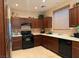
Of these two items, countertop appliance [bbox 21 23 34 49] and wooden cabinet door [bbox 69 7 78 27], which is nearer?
wooden cabinet door [bbox 69 7 78 27]

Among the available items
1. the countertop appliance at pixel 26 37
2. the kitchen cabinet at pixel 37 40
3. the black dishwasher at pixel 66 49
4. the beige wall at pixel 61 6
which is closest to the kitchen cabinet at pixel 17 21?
the countertop appliance at pixel 26 37

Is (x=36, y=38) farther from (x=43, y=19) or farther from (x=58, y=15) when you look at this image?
(x=58, y=15)

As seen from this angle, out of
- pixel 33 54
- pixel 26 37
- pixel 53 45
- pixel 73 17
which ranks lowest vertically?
pixel 33 54

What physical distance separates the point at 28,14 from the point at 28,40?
2.04 metres

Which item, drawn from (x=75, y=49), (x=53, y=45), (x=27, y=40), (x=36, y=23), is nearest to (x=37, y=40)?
(x=27, y=40)

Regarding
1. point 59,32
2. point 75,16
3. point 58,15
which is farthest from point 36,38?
point 75,16

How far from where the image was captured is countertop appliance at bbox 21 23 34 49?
5.53m

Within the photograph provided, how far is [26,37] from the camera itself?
5.61 m

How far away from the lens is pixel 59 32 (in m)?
5.36

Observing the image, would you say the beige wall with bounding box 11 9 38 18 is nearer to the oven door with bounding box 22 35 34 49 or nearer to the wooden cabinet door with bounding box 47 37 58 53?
the oven door with bounding box 22 35 34 49

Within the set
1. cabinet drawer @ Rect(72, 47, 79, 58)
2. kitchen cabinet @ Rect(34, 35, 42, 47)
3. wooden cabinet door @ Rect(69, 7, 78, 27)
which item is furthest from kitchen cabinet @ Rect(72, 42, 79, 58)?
kitchen cabinet @ Rect(34, 35, 42, 47)

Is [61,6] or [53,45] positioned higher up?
[61,6]

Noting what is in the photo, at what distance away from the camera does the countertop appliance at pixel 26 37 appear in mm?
5527

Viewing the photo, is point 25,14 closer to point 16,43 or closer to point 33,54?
point 16,43
